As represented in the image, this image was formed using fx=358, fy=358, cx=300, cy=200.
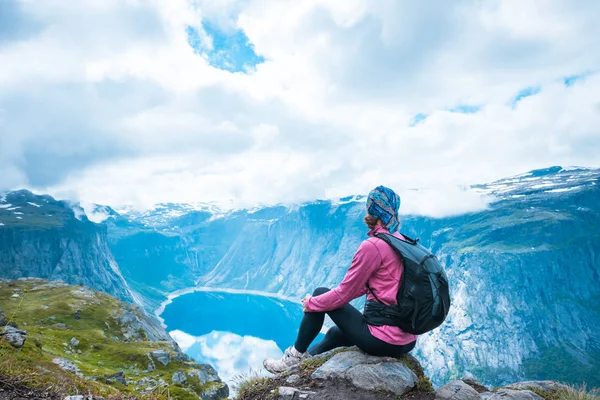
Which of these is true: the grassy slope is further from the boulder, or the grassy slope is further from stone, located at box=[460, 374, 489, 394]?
stone, located at box=[460, 374, 489, 394]

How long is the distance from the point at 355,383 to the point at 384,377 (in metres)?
0.70

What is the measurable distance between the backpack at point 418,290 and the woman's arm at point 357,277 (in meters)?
0.46

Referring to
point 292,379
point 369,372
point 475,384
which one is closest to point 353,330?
point 369,372

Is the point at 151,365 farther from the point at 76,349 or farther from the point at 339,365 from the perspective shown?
the point at 339,365

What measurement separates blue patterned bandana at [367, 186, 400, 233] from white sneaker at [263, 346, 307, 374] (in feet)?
14.9

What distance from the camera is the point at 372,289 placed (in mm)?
8461

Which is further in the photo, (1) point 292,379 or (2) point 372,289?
(1) point 292,379

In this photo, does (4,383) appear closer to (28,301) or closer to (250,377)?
(250,377)

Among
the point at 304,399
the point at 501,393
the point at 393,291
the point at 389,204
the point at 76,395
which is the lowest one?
the point at 501,393

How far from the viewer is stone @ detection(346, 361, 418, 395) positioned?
8.35 meters

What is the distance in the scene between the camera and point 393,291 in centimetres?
812

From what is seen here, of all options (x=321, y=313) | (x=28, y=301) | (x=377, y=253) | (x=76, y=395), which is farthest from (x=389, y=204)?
(x=28, y=301)

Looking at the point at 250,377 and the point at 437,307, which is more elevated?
the point at 437,307

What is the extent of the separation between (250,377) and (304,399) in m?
2.31
